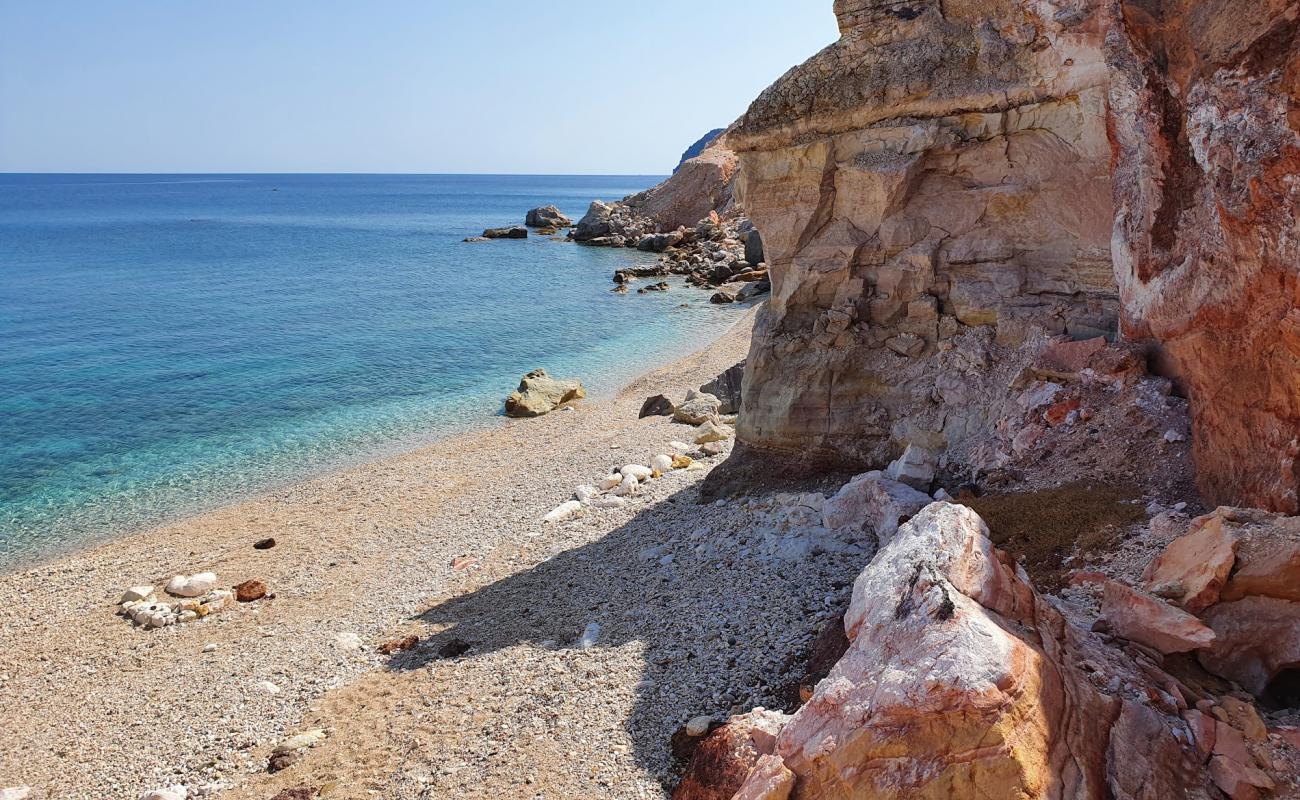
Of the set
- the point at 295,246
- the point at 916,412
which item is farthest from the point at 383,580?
the point at 295,246

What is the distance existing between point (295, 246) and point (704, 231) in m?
35.7

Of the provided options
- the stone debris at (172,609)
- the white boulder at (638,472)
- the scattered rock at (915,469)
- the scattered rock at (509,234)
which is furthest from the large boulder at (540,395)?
the scattered rock at (509,234)

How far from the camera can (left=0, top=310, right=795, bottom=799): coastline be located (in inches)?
394

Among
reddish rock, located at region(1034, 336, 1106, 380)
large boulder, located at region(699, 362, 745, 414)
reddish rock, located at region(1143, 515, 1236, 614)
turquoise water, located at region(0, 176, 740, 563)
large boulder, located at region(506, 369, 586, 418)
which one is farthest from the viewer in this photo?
large boulder, located at region(506, 369, 586, 418)

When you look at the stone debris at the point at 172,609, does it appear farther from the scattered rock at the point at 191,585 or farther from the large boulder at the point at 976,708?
the large boulder at the point at 976,708

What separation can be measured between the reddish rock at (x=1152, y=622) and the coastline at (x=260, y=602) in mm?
8512

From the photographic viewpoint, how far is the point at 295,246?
71.6 m

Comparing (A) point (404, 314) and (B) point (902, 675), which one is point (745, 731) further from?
(A) point (404, 314)

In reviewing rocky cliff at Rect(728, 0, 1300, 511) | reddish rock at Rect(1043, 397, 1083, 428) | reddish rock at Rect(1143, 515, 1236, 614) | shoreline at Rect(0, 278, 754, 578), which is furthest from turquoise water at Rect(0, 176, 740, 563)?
reddish rock at Rect(1143, 515, 1236, 614)

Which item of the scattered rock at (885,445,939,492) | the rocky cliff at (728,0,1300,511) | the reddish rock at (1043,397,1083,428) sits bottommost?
the scattered rock at (885,445,939,492)

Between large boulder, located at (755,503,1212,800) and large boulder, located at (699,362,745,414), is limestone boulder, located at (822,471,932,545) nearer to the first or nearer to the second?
large boulder, located at (755,503,1212,800)

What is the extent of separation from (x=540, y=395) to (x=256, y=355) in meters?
13.3

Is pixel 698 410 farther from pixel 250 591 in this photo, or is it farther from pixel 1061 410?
pixel 1061 410

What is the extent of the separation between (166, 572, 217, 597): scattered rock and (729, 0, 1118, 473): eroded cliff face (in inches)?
386
